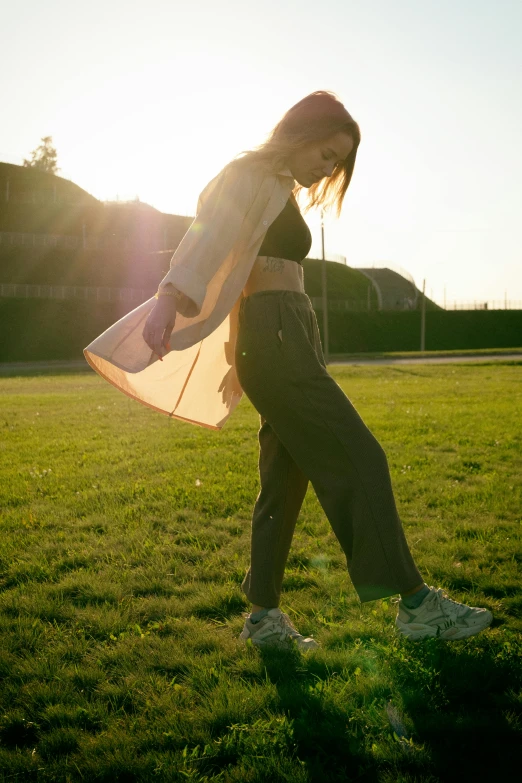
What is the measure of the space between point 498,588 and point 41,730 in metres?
2.13

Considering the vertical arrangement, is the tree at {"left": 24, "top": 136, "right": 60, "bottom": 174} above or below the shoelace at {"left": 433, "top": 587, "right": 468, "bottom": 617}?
above

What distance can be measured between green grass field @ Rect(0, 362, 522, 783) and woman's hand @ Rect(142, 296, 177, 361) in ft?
3.89

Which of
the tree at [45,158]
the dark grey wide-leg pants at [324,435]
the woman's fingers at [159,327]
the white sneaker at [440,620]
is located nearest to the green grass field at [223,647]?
the white sneaker at [440,620]

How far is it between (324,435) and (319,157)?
1105mm

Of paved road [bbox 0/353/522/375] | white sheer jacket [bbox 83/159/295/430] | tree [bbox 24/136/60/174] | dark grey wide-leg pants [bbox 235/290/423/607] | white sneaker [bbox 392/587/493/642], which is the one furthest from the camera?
tree [bbox 24/136/60/174]

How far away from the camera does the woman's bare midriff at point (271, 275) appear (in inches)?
109

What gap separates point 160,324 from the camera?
241cm

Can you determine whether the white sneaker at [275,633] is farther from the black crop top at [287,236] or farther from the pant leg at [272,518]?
the black crop top at [287,236]

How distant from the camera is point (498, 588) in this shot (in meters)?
3.37

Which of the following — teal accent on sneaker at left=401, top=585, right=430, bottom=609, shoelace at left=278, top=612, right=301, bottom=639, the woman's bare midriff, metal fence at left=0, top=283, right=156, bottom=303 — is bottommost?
shoelace at left=278, top=612, right=301, bottom=639

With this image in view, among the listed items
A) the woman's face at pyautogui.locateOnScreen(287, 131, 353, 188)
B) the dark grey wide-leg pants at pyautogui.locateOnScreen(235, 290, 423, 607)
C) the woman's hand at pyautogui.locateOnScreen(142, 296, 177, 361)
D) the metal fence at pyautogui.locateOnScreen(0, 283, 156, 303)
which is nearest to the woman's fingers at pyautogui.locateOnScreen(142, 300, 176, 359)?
the woman's hand at pyautogui.locateOnScreen(142, 296, 177, 361)

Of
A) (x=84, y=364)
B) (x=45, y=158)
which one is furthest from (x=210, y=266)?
(x=45, y=158)

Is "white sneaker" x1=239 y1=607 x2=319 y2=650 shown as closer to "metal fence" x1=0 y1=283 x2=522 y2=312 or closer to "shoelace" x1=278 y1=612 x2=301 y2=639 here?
"shoelace" x1=278 y1=612 x2=301 y2=639

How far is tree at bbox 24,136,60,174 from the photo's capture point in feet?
242
